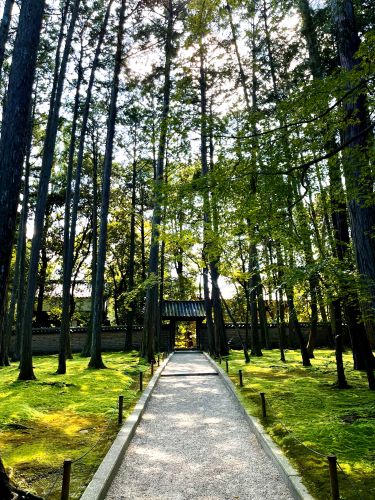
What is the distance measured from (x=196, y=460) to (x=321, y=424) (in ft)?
8.66

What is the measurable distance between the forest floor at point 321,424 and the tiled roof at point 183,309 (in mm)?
16582

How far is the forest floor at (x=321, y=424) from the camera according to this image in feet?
14.5

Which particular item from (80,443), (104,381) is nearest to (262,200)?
(80,443)

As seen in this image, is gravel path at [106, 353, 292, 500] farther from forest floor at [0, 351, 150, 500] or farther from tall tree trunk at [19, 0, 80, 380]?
tall tree trunk at [19, 0, 80, 380]

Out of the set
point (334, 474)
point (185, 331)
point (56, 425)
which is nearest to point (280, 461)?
point (334, 474)

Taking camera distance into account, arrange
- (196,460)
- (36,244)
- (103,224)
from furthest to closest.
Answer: (103,224)
(36,244)
(196,460)

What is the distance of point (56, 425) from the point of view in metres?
7.09

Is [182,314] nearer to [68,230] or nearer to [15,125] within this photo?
[68,230]

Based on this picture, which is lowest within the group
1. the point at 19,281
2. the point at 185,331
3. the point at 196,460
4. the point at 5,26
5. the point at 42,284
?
the point at 196,460

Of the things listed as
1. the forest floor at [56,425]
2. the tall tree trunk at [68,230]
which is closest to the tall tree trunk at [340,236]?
the forest floor at [56,425]

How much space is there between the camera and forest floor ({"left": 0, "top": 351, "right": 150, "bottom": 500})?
4.65 metres

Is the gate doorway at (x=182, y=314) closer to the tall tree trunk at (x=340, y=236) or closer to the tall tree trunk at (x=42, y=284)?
the tall tree trunk at (x=42, y=284)

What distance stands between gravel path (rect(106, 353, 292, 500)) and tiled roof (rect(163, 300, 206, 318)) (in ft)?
66.0

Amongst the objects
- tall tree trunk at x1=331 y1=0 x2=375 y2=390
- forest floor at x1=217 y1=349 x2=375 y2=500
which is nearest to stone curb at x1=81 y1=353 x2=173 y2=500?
forest floor at x1=217 y1=349 x2=375 y2=500
